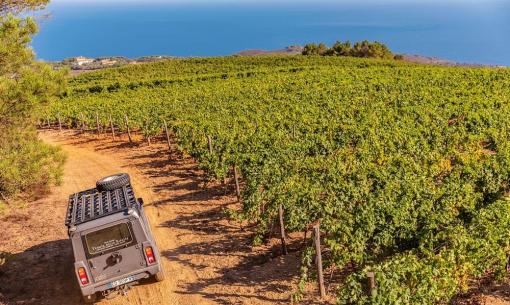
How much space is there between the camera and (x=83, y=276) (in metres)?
10.2

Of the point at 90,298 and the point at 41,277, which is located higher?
the point at 90,298

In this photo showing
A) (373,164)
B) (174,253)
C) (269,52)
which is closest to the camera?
(174,253)

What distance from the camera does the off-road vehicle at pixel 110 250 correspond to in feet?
33.3

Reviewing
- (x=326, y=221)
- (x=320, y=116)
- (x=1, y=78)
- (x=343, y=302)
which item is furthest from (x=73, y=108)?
(x=343, y=302)

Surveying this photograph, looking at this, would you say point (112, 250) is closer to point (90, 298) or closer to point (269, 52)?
point (90, 298)

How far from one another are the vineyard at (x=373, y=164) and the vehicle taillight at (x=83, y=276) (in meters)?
4.80

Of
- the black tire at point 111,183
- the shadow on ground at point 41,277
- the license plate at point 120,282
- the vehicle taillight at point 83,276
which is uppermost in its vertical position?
the black tire at point 111,183

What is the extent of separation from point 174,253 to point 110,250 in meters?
3.50

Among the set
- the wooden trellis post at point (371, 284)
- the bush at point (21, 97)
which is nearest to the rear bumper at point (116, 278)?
the bush at point (21, 97)

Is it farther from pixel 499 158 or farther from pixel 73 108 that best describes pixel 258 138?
pixel 73 108

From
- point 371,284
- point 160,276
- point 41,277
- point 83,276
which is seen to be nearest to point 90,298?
point 83,276

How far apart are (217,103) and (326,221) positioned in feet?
78.6

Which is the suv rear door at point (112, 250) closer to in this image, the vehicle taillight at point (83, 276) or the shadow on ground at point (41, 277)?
the vehicle taillight at point (83, 276)

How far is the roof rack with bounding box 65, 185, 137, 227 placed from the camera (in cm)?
1069
